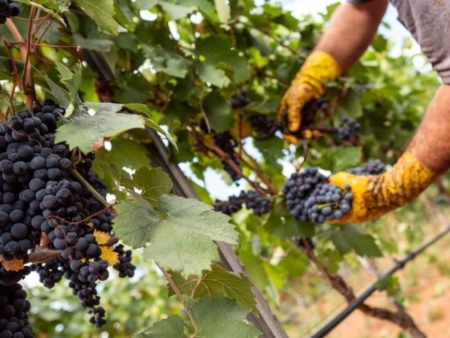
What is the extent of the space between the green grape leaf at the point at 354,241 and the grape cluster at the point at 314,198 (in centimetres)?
39

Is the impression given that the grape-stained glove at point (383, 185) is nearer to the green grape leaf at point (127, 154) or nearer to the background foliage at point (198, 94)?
the background foliage at point (198, 94)

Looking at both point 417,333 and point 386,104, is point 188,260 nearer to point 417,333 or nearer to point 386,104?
point 417,333

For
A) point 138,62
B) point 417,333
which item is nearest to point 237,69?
point 138,62

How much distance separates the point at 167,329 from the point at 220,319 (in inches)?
3.3

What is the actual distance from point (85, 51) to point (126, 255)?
0.72 meters

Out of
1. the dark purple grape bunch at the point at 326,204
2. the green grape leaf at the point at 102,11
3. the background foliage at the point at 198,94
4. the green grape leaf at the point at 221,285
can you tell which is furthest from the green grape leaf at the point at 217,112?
the green grape leaf at the point at 221,285

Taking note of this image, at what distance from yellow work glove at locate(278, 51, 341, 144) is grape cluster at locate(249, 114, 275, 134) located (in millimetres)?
46

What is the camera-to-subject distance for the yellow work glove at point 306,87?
1949 mm

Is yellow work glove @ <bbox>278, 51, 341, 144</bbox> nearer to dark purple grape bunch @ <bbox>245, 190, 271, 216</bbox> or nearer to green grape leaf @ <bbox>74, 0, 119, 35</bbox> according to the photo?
dark purple grape bunch @ <bbox>245, 190, 271, 216</bbox>

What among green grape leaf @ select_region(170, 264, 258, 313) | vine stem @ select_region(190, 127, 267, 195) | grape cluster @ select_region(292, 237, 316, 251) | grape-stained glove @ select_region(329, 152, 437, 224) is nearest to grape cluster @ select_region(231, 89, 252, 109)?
vine stem @ select_region(190, 127, 267, 195)

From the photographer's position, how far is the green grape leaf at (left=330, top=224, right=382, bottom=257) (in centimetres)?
193

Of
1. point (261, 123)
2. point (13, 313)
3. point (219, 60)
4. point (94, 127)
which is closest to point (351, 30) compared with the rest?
point (261, 123)

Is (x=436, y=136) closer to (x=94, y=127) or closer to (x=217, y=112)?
(x=217, y=112)

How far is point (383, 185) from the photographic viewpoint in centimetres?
167
